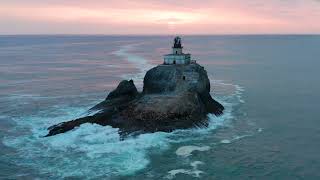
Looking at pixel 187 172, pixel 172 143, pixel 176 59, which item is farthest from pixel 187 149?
pixel 176 59

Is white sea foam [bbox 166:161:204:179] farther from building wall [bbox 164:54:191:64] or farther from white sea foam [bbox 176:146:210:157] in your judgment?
building wall [bbox 164:54:191:64]

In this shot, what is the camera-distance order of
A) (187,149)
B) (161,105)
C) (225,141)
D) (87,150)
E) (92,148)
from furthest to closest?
(161,105) → (225,141) → (92,148) → (187,149) → (87,150)

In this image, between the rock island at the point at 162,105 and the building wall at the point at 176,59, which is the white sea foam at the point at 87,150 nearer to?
the rock island at the point at 162,105

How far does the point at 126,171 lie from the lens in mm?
36562

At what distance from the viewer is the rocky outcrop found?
47062mm

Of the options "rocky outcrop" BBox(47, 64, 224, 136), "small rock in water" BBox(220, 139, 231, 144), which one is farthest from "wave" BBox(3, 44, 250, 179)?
"small rock in water" BBox(220, 139, 231, 144)

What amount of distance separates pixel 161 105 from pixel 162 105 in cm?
11

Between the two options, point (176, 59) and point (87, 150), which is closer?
point (87, 150)

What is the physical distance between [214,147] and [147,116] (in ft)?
27.7

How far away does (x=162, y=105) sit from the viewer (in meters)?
48.5

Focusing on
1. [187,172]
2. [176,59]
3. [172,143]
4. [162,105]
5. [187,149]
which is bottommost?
[187,172]

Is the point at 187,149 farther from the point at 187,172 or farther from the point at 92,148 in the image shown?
the point at 92,148

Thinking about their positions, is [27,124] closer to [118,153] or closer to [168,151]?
[118,153]

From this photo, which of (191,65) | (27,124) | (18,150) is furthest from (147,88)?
(18,150)
